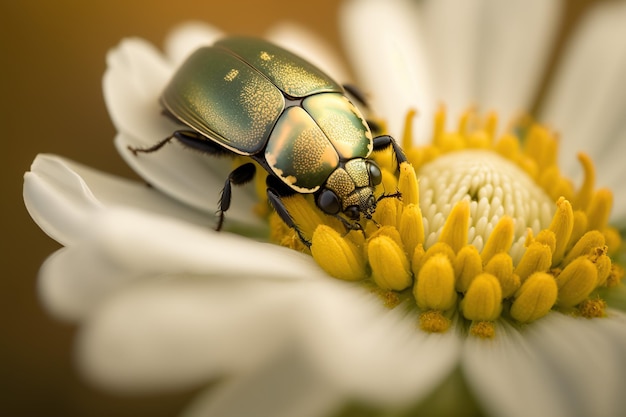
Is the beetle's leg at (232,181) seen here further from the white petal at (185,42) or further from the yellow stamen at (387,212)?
the white petal at (185,42)

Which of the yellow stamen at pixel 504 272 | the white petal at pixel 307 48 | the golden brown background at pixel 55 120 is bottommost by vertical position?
the golden brown background at pixel 55 120

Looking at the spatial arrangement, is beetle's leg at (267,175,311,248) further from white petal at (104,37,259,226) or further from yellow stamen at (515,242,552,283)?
yellow stamen at (515,242,552,283)

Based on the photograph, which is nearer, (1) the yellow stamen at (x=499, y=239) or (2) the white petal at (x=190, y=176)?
(1) the yellow stamen at (x=499, y=239)

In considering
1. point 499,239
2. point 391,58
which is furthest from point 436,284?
point 391,58

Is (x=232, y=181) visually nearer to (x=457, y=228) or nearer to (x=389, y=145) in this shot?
(x=389, y=145)

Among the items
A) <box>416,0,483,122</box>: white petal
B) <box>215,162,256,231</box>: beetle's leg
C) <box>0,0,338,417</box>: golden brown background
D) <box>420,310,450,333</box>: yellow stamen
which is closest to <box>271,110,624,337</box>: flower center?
<box>420,310,450,333</box>: yellow stamen

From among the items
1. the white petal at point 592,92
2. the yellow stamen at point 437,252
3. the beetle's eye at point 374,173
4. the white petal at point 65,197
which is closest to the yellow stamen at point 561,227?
the yellow stamen at point 437,252

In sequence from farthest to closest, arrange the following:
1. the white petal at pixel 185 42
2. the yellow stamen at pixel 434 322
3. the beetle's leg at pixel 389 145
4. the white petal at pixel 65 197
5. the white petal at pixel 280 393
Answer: the white petal at pixel 185 42
the beetle's leg at pixel 389 145
the yellow stamen at pixel 434 322
the white petal at pixel 65 197
the white petal at pixel 280 393
